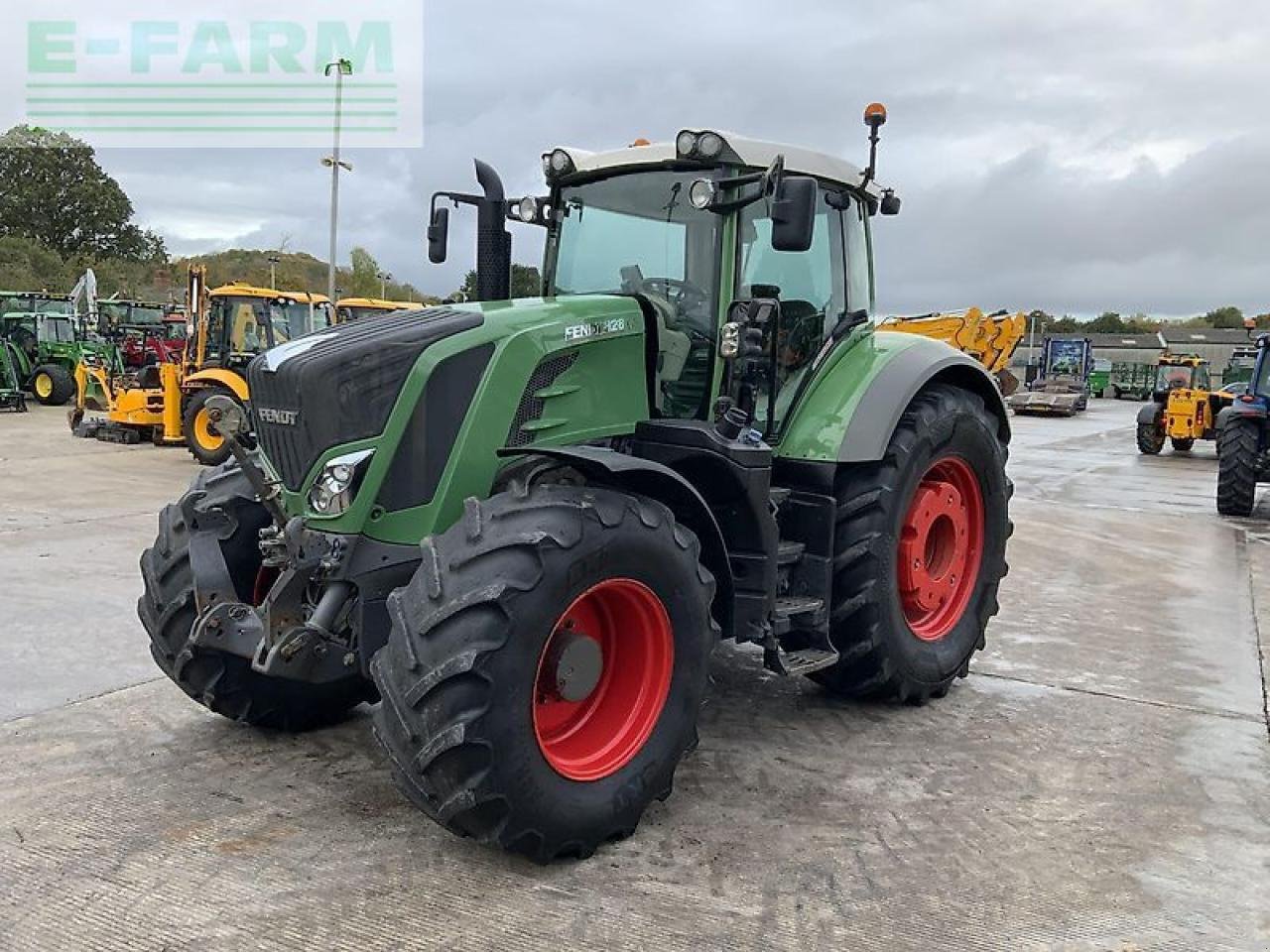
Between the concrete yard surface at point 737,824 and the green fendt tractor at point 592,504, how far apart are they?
0.76ft

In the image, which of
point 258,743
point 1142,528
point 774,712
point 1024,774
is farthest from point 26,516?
point 1142,528

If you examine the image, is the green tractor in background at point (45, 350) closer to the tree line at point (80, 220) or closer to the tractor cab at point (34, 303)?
the tractor cab at point (34, 303)

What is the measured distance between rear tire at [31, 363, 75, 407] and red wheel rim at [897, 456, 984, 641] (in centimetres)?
2283

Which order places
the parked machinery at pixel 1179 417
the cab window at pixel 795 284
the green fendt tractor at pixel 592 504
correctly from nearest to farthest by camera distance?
1. the green fendt tractor at pixel 592 504
2. the cab window at pixel 795 284
3. the parked machinery at pixel 1179 417

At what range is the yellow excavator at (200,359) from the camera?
14633 mm

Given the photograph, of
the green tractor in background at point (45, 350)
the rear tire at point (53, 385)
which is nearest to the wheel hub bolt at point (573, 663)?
the green tractor in background at point (45, 350)

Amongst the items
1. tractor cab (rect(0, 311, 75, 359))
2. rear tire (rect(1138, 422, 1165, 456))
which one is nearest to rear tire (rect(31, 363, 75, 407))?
tractor cab (rect(0, 311, 75, 359))

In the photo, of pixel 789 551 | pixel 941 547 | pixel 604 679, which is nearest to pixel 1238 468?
pixel 941 547

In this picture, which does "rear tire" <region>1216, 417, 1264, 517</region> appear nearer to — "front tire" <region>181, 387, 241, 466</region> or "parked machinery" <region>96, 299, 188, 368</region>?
"front tire" <region>181, 387, 241, 466</region>

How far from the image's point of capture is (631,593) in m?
3.34

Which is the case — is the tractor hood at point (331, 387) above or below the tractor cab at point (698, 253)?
below

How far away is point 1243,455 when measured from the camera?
1170cm

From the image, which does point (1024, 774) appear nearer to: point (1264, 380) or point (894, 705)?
point (894, 705)

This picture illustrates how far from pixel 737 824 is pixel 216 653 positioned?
1.95m
